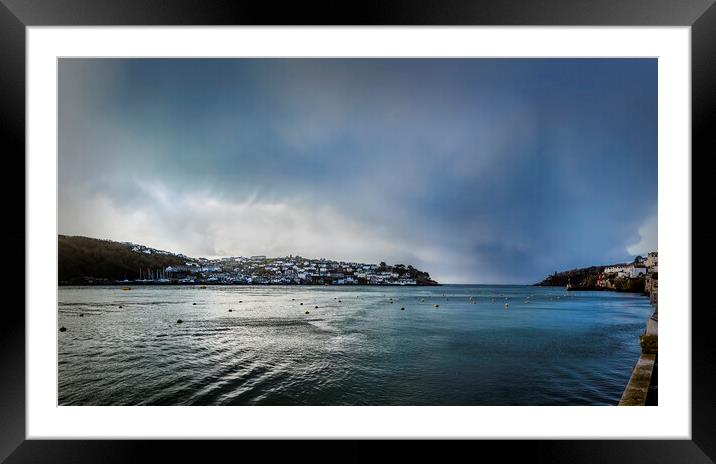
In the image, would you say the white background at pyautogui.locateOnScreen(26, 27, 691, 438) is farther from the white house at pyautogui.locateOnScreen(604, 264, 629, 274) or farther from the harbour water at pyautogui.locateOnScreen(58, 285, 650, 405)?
the white house at pyautogui.locateOnScreen(604, 264, 629, 274)

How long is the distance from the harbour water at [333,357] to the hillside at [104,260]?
2.61 meters

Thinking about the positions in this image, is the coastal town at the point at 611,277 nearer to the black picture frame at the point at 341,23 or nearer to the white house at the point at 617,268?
the white house at the point at 617,268

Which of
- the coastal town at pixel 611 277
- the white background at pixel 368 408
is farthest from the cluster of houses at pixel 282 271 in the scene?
the white background at pixel 368 408

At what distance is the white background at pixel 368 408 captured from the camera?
1420 mm

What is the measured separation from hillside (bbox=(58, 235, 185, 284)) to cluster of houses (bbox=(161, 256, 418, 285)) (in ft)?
6.32

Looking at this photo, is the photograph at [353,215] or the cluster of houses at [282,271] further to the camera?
the cluster of houses at [282,271]

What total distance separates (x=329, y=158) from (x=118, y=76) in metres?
Answer: 8.22

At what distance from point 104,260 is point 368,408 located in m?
21.4

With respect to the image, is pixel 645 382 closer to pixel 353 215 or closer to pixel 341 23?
pixel 341 23

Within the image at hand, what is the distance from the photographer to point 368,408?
5.31 feet

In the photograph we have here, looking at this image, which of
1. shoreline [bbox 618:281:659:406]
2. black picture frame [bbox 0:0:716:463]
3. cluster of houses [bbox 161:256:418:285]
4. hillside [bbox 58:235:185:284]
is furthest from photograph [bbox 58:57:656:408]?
cluster of houses [bbox 161:256:418:285]

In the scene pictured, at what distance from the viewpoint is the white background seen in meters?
1.42

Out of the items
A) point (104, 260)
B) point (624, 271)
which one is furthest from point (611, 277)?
point (104, 260)

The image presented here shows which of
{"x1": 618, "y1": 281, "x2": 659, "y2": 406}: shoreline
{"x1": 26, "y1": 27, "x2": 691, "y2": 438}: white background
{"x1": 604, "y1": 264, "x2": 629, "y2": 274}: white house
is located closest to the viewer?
{"x1": 26, "y1": 27, "x2": 691, "y2": 438}: white background
